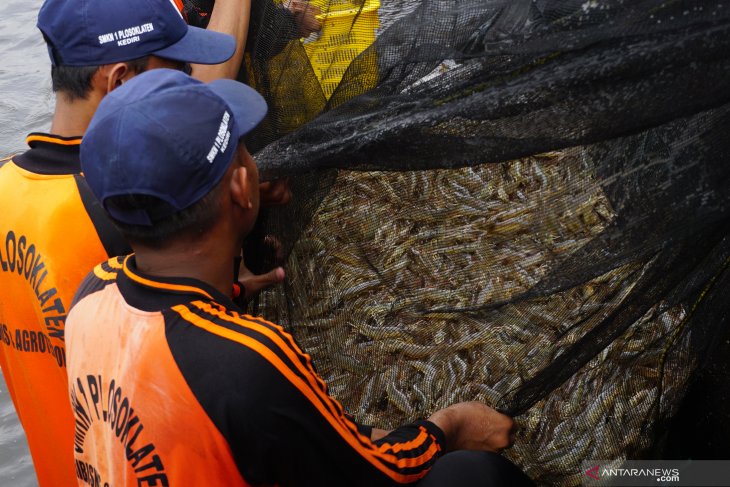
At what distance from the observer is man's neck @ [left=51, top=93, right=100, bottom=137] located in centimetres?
257

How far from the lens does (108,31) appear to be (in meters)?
2.58

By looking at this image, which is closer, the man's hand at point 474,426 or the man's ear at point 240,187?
the man's ear at point 240,187

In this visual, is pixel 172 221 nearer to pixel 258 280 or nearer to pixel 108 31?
pixel 108 31

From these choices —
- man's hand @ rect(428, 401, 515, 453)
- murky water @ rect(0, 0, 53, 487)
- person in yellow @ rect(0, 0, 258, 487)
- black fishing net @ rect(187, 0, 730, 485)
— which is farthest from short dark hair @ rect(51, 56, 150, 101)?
murky water @ rect(0, 0, 53, 487)

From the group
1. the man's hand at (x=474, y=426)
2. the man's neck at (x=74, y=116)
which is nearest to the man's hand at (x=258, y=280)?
the man's neck at (x=74, y=116)

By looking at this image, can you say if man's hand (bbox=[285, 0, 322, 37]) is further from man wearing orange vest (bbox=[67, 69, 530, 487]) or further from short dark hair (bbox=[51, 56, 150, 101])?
man wearing orange vest (bbox=[67, 69, 530, 487])

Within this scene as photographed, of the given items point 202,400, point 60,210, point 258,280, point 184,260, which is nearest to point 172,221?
point 184,260

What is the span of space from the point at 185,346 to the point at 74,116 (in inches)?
44.9

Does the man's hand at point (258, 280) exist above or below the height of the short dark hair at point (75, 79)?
below

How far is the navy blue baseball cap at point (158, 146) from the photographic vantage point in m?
1.84

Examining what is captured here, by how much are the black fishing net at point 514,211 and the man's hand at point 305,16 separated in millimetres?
35

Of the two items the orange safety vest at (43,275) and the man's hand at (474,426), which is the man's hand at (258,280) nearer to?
the orange safety vest at (43,275)

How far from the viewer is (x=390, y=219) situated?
289cm

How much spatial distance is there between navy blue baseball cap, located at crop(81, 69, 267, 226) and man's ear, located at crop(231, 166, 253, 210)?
2.0 inches
